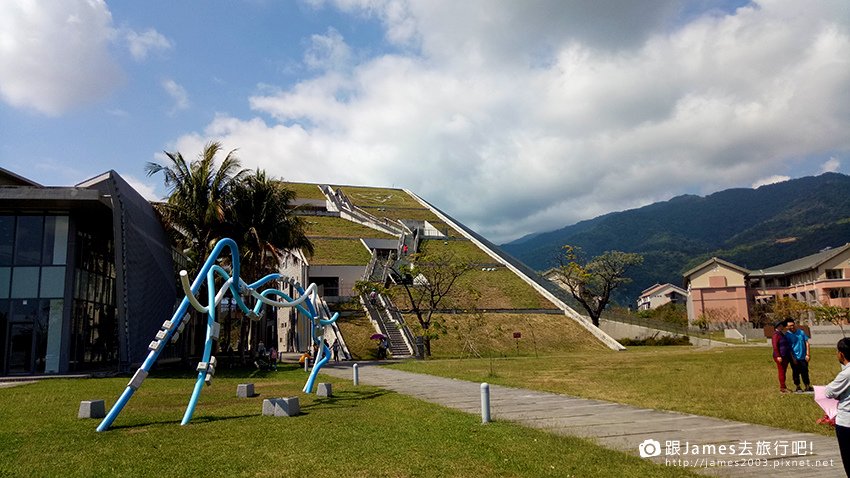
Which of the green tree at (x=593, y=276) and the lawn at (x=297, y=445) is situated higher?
the green tree at (x=593, y=276)

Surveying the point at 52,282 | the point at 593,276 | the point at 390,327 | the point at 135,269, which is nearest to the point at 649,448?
the point at 135,269

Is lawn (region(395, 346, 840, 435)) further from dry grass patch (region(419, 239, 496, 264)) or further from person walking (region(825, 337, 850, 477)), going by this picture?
dry grass patch (region(419, 239, 496, 264))

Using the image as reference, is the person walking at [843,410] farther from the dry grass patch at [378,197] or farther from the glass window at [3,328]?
the dry grass patch at [378,197]

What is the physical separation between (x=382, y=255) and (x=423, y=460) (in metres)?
56.7

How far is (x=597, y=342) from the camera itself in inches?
1732

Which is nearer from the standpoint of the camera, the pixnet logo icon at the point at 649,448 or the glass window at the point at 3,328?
the pixnet logo icon at the point at 649,448

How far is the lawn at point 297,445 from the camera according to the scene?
7.32 meters

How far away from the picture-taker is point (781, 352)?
47.2ft

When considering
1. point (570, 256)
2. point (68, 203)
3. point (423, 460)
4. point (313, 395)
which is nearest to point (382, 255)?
point (570, 256)

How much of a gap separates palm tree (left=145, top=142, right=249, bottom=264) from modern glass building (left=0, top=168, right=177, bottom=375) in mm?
2345

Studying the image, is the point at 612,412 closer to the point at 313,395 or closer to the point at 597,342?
the point at 313,395

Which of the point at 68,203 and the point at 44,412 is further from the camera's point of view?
the point at 68,203

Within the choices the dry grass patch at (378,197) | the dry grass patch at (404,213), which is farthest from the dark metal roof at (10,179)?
the dry grass patch at (378,197)

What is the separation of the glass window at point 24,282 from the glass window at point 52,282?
292mm
